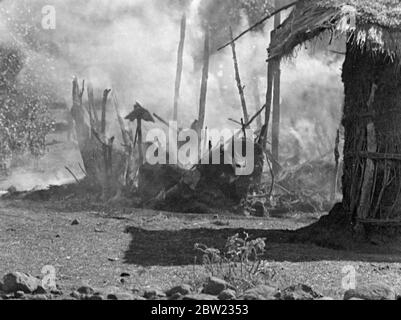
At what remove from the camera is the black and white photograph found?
661cm

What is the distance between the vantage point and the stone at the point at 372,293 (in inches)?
216

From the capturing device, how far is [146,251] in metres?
8.40

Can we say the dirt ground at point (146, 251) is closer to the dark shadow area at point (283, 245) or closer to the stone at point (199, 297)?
the dark shadow area at point (283, 245)

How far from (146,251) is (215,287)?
285 cm

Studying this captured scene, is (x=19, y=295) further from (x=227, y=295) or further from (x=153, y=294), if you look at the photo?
(x=227, y=295)

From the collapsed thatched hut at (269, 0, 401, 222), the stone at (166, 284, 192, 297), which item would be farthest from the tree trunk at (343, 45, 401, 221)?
the stone at (166, 284, 192, 297)

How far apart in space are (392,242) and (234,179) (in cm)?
530

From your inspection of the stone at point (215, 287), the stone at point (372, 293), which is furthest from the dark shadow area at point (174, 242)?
the stone at point (372, 293)

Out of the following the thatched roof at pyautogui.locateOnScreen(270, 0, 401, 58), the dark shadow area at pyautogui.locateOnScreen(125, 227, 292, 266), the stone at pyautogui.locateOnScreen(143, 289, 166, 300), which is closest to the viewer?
the stone at pyautogui.locateOnScreen(143, 289, 166, 300)

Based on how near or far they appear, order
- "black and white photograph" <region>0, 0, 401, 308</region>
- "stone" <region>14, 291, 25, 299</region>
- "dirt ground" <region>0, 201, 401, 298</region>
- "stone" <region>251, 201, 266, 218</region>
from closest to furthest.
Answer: "stone" <region>14, 291, 25, 299</region> < "black and white photograph" <region>0, 0, 401, 308</region> < "dirt ground" <region>0, 201, 401, 298</region> < "stone" <region>251, 201, 266, 218</region>

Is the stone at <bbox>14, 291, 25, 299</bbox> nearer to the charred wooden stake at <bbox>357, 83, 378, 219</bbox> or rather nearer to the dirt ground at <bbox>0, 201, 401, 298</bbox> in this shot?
the dirt ground at <bbox>0, 201, 401, 298</bbox>

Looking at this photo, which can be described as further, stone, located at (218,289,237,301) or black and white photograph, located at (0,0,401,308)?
black and white photograph, located at (0,0,401,308)

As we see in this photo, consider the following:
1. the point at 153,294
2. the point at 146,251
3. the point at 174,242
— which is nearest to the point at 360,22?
the point at 174,242

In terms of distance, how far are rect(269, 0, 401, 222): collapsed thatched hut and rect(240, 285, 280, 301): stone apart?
13.8ft
